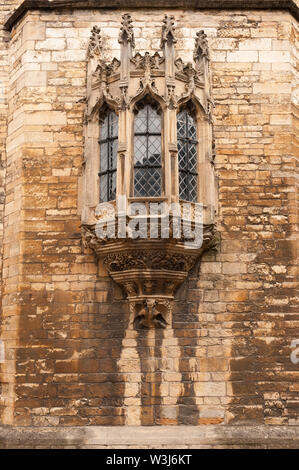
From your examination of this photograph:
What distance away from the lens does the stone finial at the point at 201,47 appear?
9516 mm

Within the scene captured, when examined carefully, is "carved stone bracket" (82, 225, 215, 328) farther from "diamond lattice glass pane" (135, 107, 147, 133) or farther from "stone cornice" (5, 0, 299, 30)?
"stone cornice" (5, 0, 299, 30)

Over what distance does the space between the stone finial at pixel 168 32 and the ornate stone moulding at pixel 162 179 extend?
0.6 inches

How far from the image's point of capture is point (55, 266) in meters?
9.22

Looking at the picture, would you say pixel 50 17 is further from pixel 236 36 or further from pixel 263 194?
pixel 263 194

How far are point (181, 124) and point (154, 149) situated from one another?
0.66m

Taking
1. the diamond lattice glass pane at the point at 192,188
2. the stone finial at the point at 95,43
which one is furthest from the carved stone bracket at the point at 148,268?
the stone finial at the point at 95,43

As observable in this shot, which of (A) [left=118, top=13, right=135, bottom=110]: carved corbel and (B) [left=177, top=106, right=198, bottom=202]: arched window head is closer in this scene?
(A) [left=118, top=13, right=135, bottom=110]: carved corbel

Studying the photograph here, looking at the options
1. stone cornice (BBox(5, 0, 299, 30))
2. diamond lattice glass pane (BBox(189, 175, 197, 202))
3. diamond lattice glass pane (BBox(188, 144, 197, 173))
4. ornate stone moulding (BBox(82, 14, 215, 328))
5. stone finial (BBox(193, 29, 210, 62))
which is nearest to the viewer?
ornate stone moulding (BBox(82, 14, 215, 328))

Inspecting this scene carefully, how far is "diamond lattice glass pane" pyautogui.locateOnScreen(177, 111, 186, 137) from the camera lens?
924 centimetres

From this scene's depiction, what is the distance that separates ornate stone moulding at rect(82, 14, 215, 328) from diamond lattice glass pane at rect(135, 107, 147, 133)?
7 centimetres

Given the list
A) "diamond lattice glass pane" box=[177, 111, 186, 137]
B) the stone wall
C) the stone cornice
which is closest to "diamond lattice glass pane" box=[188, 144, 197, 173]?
"diamond lattice glass pane" box=[177, 111, 186, 137]

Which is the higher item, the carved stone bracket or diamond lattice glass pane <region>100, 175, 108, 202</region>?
diamond lattice glass pane <region>100, 175, 108, 202</region>

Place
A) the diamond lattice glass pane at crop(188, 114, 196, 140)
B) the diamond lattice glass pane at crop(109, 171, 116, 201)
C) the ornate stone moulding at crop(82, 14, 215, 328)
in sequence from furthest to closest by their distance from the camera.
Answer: the diamond lattice glass pane at crop(188, 114, 196, 140) → the diamond lattice glass pane at crop(109, 171, 116, 201) → the ornate stone moulding at crop(82, 14, 215, 328)

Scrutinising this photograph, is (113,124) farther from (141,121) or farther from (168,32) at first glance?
(168,32)
